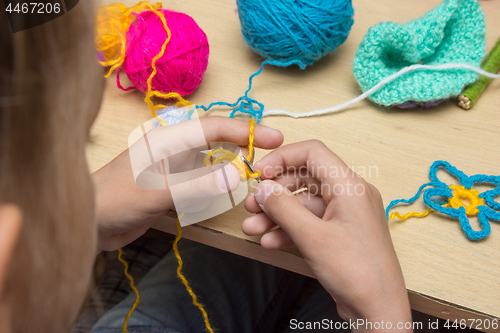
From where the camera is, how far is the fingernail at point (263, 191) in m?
0.51

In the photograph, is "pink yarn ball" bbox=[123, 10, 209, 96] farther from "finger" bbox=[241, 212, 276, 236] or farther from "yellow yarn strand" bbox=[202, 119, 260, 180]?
"finger" bbox=[241, 212, 276, 236]

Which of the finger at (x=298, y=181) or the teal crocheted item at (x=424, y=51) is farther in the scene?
the teal crocheted item at (x=424, y=51)

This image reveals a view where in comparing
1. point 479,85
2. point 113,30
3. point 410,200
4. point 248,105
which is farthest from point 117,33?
point 479,85

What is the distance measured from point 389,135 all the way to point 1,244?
2.07 feet

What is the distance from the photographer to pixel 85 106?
31cm

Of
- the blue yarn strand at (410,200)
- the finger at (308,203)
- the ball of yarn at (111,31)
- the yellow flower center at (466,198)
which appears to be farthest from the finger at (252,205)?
the ball of yarn at (111,31)

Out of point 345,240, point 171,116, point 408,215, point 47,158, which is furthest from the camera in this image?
point 171,116

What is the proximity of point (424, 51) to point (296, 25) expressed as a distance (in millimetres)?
262

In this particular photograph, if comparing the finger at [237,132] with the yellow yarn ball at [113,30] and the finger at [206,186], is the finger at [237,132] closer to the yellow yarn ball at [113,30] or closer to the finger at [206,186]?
the finger at [206,186]

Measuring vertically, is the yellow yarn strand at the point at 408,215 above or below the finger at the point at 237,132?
below

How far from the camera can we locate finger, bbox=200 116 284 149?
1.90 feet

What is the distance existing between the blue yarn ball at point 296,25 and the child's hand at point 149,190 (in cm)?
24

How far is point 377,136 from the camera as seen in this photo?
686 millimetres

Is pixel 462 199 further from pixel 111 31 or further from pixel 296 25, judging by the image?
pixel 111 31
